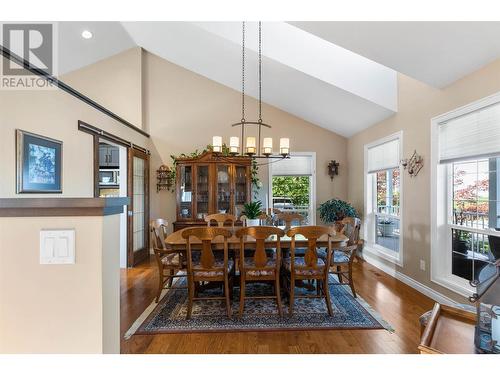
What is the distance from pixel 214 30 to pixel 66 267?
383 centimetres

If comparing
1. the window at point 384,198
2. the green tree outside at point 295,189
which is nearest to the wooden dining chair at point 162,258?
the green tree outside at point 295,189

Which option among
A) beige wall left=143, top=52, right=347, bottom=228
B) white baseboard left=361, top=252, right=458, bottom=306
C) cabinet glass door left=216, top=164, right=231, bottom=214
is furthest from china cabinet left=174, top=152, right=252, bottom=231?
white baseboard left=361, top=252, right=458, bottom=306

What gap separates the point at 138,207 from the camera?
195 inches

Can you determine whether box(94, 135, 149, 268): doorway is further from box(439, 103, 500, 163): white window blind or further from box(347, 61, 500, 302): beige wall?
box(439, 103, 500, 163): white window blind

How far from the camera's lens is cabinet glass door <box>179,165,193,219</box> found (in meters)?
4.98

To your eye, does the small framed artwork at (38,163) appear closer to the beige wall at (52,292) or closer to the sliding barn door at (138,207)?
the sliding barn door at (138,207)

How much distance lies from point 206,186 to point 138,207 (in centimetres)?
128

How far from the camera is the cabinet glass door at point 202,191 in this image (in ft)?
16.3

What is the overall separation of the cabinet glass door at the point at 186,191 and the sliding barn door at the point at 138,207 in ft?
2.46

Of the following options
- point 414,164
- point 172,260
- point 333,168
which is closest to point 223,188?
point 172,260

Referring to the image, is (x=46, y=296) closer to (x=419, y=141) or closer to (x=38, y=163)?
(x=38, y=163)

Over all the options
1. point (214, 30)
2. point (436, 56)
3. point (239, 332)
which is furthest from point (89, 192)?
point (436, 56)

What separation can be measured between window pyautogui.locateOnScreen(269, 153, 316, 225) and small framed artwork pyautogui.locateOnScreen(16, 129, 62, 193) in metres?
3.59
